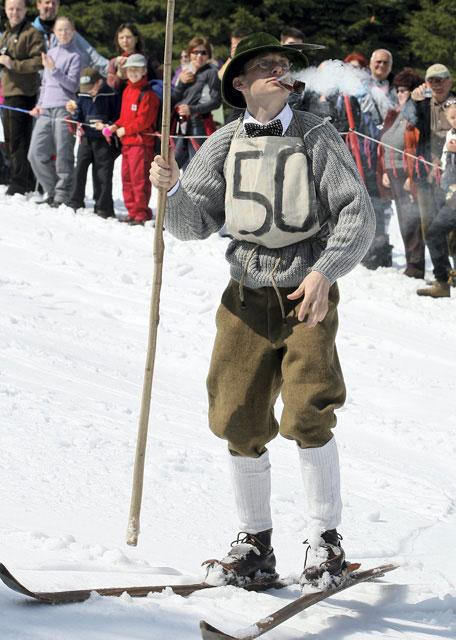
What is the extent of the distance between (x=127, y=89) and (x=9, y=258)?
282cm

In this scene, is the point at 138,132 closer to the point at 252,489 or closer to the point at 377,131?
the point at 377,131

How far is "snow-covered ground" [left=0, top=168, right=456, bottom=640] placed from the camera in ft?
11.8

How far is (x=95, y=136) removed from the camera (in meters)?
11.6

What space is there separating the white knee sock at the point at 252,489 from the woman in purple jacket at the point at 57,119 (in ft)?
27.1

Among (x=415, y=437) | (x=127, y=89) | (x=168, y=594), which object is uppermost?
(x=127, y=89)

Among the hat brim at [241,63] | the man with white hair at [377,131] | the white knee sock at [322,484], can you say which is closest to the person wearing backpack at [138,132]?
the man with white hair at [377,131]

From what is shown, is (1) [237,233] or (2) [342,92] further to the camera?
(2) [342,92]

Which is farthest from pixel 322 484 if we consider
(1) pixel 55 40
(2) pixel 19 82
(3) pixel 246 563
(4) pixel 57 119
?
(1) pixel 55 40

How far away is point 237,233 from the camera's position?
146 inches

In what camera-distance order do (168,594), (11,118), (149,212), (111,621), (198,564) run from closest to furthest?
(111,621)
(168,594)
(198,564)
(149,212)
(11,118)

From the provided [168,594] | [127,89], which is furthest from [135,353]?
[127,89]

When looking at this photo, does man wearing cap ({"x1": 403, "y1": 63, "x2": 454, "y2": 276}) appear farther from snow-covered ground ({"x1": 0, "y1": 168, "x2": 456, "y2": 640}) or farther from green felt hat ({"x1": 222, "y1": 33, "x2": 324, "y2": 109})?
green felt hat ({"x1": 222, "y1": 33, "x2": 324, "y2": 109})

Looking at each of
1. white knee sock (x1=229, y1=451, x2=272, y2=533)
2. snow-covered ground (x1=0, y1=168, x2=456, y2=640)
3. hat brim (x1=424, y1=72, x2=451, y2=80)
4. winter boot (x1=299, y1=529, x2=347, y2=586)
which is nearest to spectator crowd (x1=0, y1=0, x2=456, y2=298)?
hat brim (x1=424, y1=72, x2=451, y2=80)

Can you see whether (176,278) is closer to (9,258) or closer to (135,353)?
(9,258)
